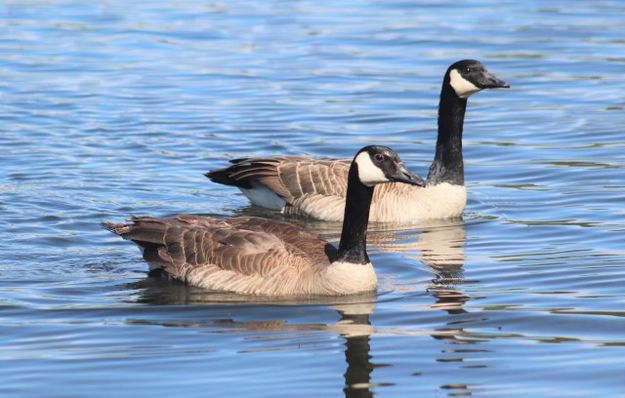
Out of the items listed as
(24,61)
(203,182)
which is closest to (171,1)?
(24,61)

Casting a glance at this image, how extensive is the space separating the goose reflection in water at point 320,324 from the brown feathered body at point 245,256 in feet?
0.41

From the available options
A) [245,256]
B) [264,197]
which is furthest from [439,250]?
[264,197]

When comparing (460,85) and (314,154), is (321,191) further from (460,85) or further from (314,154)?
(314,154)

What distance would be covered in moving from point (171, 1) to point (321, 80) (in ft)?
27.4

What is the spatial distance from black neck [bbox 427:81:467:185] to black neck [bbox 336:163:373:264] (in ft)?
13.5

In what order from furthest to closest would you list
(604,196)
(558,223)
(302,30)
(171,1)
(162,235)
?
(171,1), (302,30), (604,196), (558,223), (162,235)

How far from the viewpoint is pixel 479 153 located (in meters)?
18.8

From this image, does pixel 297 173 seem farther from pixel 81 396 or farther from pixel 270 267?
pixel 81 396

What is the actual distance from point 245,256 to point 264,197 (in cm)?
434

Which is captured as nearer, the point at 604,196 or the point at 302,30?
the point at 604,196

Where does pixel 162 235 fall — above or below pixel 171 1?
below

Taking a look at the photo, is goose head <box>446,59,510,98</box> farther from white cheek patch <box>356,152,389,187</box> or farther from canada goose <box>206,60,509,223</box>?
white cheek patch <box>356,152,389,187</box>

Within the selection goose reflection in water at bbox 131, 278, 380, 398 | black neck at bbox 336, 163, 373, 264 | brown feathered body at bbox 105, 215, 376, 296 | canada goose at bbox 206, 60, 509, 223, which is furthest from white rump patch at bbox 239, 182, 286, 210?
black neck at bbox 336, 163, 373, 264

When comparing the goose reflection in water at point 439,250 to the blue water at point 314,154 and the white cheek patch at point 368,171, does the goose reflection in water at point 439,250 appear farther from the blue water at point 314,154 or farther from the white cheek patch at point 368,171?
the white cheek patch at point 368,171
